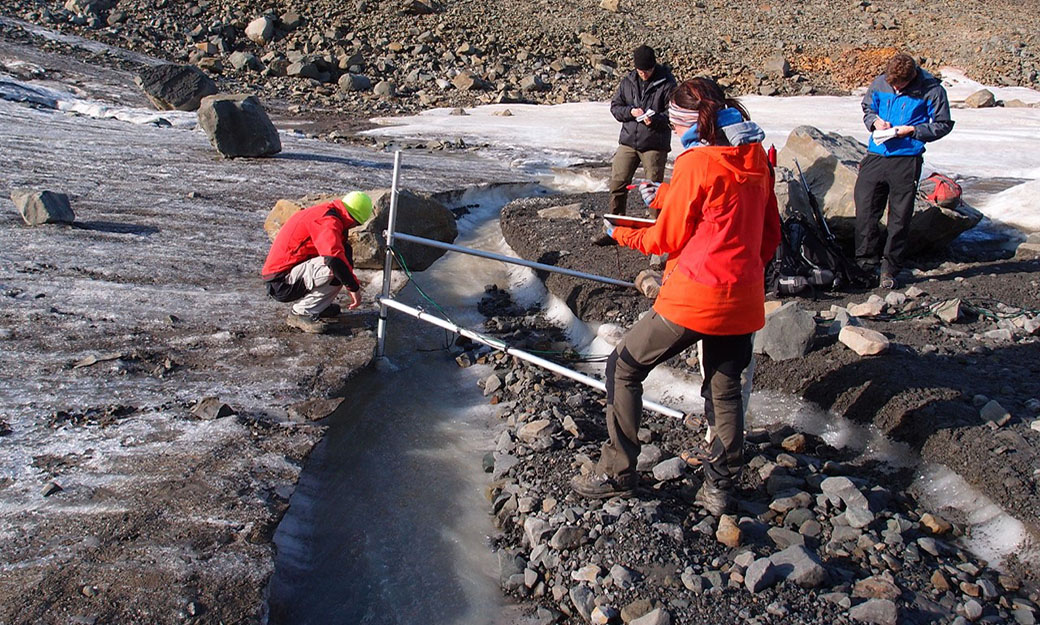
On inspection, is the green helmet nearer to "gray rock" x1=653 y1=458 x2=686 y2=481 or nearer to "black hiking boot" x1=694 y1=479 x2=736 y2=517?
"gray rock" x1=653 y1=458 x2=686 y2=481

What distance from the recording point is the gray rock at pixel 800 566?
3.09m

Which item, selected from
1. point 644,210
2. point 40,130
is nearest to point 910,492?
point 644,210

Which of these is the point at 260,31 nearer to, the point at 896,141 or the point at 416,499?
the point at 896,141

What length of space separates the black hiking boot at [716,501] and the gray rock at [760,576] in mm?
417

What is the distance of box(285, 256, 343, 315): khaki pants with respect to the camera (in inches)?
213

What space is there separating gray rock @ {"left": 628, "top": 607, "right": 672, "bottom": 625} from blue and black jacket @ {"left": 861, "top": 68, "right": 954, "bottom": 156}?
13.2 feet

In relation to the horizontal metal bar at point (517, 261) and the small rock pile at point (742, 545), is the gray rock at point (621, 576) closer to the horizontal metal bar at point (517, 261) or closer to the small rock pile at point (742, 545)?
the small rock pile at point (742, 545)

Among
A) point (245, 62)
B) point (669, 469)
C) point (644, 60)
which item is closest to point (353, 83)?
point (245, 62)

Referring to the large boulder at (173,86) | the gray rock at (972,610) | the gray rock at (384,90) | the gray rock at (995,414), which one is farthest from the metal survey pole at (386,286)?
the gray rock at (384,90)

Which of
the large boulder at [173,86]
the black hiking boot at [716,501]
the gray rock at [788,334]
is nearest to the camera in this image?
the black hiking boot at [716,501]

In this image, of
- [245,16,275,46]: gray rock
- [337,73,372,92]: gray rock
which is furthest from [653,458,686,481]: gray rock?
[245,16,275,46]: gray rock

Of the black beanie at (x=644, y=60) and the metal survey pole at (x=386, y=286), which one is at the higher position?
the black beanie at (x=644, y=60)

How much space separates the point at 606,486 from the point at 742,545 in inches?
25.0

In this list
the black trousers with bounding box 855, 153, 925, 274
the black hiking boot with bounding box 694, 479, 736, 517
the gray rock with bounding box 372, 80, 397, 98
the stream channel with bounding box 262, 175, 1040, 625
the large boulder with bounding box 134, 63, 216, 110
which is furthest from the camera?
the gray rock with bounding box 372, 80, 397, 98
